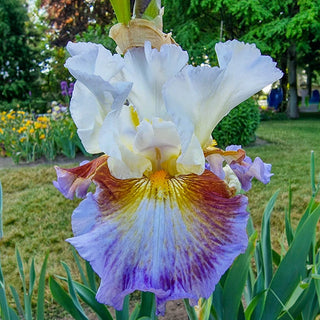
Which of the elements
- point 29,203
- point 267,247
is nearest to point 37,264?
point 29,203

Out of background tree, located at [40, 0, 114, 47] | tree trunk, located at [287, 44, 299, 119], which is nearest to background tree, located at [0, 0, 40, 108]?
background tree, located at [40, 0, 114, 47]

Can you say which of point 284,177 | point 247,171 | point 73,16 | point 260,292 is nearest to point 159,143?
point 247,171

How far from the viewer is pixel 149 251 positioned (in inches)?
16.1

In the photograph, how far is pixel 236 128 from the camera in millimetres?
4848

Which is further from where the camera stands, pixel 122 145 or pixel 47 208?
pixel 47 208

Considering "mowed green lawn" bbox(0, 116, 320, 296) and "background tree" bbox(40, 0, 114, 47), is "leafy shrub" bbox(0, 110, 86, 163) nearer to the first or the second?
"mowed green lawn" bbox(0, 116, 320, 296)

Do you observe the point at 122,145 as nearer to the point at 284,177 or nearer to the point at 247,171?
the point at 247,171

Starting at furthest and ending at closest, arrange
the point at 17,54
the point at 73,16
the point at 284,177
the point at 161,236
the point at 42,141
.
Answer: the point at 17,54
the point at 73,16
the point at 42,141
the point at 284,177
the point at 161,236

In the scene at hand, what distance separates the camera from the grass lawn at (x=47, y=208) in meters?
2.15

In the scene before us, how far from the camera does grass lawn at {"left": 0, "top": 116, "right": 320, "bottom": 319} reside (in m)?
2.15

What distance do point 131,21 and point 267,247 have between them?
0.71m

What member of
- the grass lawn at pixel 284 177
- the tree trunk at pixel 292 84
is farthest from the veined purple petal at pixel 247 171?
the tree trunk at pixel 292 84

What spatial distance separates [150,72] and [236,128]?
4.49 m

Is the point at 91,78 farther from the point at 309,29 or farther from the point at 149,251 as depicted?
the point at 309,29
